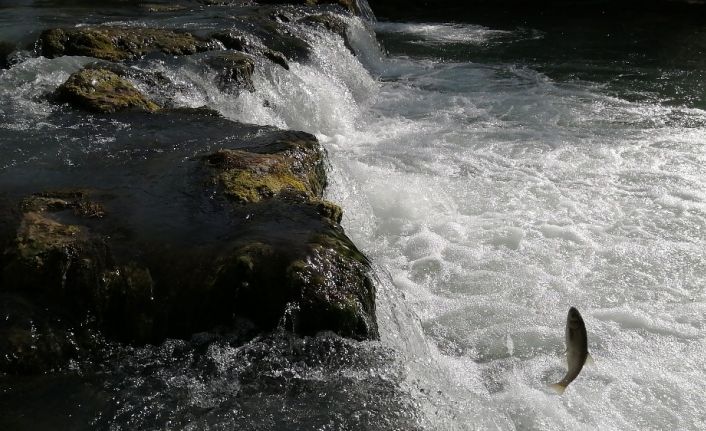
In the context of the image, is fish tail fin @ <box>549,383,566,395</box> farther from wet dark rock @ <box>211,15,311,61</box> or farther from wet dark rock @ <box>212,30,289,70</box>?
wet dark rock @ <box>211,15,311,61</box>

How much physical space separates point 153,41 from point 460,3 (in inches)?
661

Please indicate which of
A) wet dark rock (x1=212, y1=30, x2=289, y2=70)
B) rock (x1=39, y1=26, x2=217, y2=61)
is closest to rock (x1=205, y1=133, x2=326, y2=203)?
rock (x1=39, y1=26, x2=217, y2=61)

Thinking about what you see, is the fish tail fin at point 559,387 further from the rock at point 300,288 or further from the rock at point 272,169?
the rock at point 272,169

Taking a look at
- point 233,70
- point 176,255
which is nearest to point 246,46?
point 233,70

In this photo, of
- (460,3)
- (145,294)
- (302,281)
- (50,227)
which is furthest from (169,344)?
(460,3)

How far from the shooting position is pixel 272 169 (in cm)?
456

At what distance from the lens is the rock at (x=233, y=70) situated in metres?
7.74

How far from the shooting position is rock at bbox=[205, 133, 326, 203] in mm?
4273

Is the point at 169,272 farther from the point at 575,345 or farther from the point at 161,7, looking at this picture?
the point at 161,7

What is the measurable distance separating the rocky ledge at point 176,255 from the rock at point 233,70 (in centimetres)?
273

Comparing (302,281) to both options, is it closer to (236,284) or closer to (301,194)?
(236,284)

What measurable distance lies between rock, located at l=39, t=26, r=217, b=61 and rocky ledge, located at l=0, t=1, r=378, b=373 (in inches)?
127

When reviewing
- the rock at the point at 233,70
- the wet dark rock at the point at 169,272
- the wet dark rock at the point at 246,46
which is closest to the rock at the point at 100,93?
the rock at the point at 233,70

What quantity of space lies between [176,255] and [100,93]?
3.42 meters
